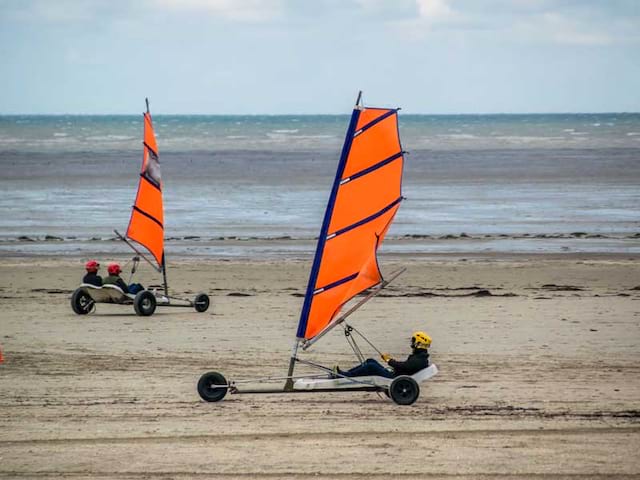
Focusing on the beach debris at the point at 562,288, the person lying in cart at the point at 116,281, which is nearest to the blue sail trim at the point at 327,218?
the person lying in cart at the point at 116,281

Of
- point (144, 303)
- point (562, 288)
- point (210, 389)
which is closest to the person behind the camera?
point (210, 389)

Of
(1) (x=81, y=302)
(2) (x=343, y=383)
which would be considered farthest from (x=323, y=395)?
(1) (x=81, y=302)

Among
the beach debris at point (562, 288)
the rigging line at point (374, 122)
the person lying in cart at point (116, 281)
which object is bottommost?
the beach debris at point (562, 288)

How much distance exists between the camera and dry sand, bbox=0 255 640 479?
8328 millimetres

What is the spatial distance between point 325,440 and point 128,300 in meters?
6.92

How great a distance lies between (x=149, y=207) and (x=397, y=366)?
7.26m

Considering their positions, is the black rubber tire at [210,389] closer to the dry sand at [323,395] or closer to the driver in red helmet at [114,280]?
the dry sand at [323,395]

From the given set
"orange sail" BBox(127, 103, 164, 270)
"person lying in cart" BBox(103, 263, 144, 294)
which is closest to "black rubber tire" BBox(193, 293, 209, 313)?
"person lying in cart" BBox(103, 263, 144, 294)

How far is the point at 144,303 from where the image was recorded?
15133 millimetres

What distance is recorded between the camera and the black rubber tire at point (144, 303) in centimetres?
1505

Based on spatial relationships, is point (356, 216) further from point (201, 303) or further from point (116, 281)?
point (116, 281)

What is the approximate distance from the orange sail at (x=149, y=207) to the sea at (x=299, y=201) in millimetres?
5613

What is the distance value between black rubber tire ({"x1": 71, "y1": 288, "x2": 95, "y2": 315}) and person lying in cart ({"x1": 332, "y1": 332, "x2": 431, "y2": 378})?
590cm

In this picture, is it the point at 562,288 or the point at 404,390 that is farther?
the point at 562,288
